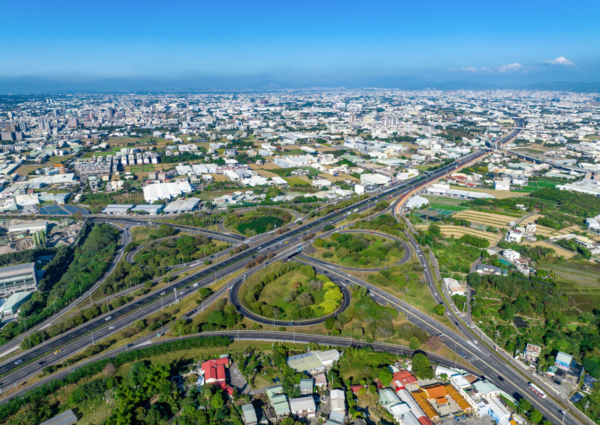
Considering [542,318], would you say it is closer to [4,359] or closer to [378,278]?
[378,278]

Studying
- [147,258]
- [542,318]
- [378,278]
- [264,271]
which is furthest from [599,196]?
[147,258]

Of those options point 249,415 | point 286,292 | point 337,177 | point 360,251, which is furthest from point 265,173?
point 249,415

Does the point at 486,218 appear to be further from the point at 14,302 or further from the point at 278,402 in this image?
Answer: the point at 14,302

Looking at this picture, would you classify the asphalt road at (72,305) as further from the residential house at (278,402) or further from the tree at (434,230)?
the tree at (434,230)

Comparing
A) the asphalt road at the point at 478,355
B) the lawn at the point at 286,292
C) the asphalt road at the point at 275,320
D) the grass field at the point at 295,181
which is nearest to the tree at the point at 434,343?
the asphalt road at the point at 478,355

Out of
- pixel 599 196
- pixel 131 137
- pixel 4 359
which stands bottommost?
pixel 4 359

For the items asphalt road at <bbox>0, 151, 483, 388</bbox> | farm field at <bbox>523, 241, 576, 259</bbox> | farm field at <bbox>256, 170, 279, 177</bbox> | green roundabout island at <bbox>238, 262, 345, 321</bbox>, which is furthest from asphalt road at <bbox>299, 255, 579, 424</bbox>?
farm field at <bbox>256, 170, 279, 177</bbox>

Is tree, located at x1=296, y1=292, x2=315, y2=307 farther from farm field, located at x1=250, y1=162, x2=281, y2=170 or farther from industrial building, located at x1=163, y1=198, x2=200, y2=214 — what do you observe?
farm field, located at x1=250, y1=162, x2=281, y2=170
